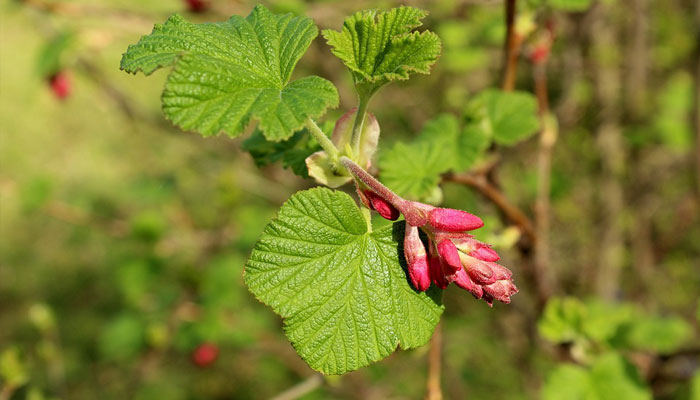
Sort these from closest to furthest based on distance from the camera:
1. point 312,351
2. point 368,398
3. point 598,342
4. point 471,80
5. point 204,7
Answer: point 312,351 → point 598,342 → point 204,7 → point 368,398 → point 471,80

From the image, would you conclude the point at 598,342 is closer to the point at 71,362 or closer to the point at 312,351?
the point at 312,351

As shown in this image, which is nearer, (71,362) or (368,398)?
(368,398)

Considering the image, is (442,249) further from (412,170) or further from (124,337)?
(124,337)

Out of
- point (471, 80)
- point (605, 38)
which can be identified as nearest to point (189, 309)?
point (471, 80)

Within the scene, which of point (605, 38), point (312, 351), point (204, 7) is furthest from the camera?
point (605, 38)

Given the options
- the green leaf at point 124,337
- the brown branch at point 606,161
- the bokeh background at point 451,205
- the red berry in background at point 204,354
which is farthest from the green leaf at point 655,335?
the green leaf at point 124,337

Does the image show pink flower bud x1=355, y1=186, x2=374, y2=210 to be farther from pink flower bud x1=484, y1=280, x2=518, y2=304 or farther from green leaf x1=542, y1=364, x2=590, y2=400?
green leaf x1=542, y1=364, x2=590, y2=400

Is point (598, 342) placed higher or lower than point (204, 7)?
lower
